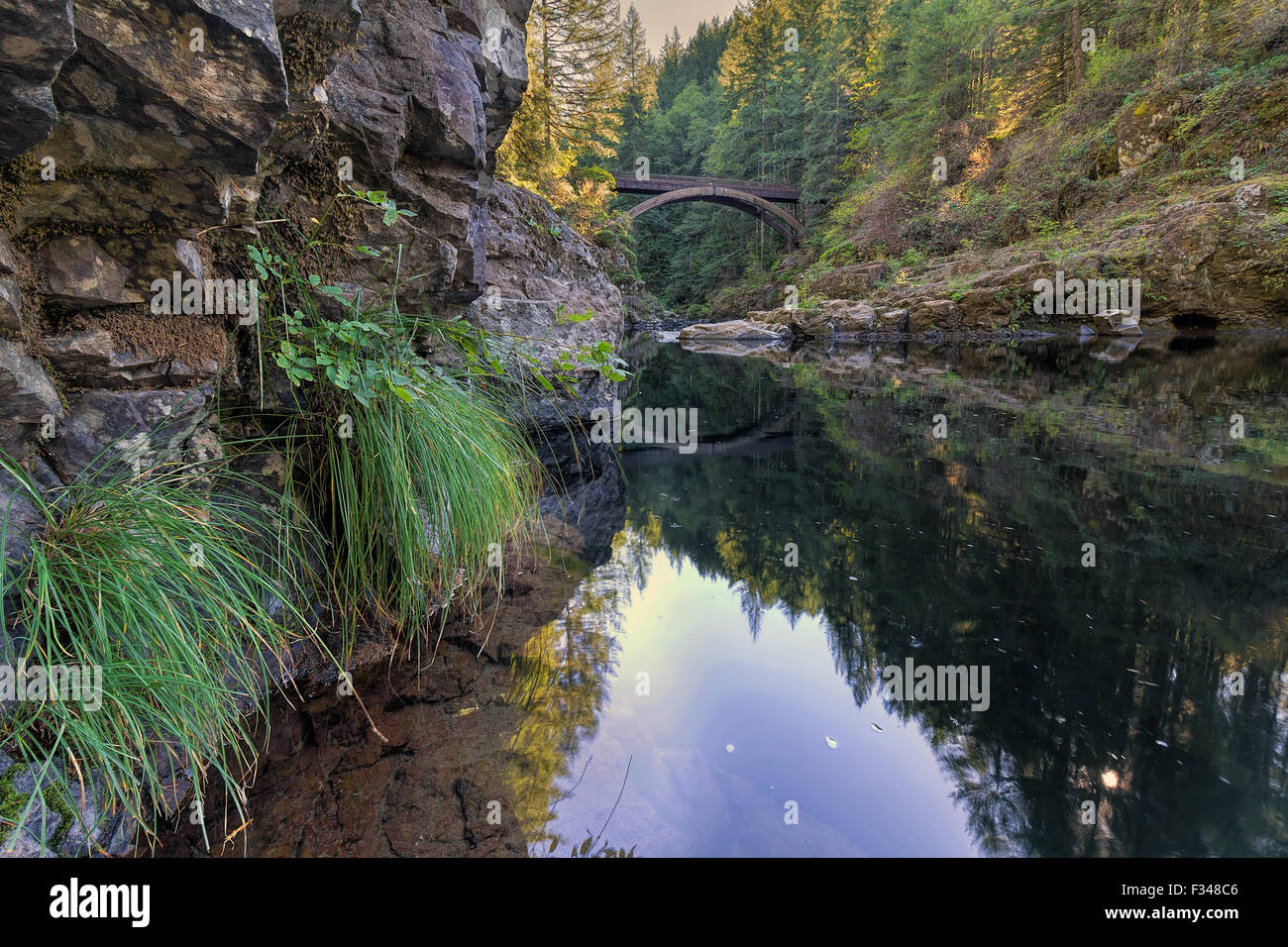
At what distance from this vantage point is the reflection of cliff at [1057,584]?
Result: 1844mm

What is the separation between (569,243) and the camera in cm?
894

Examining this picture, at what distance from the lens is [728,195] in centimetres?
3425

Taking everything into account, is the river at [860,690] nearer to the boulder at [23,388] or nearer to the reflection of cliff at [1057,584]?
the reflection of cliff at [1057,584]

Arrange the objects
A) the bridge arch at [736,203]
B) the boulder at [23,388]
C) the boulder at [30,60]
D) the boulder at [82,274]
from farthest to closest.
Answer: the bridge arch at [736,203] → the boulder at [82,274] → the boulder at [23,388] → the boulder at [30,60]

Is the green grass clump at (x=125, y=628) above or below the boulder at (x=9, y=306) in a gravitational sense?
below

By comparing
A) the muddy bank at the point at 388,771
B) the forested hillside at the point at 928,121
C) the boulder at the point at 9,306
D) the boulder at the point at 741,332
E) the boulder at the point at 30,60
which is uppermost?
the forested hillside at the point at 928,121

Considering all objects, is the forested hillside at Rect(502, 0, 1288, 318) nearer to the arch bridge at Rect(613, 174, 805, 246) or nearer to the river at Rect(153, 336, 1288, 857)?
the arch bridge at Rect(613, 174, 805, 246)

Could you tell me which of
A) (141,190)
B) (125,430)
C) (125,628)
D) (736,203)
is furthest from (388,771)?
(736,203)

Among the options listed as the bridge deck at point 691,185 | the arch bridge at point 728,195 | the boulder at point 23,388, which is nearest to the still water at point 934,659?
the boulder at point 23,388

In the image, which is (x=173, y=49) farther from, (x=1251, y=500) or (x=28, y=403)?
(x=1251, y=500)

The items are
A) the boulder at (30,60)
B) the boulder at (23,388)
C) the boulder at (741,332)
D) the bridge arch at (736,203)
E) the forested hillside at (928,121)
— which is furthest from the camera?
the bridge arch at (736,203)

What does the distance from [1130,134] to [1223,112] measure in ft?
7.75

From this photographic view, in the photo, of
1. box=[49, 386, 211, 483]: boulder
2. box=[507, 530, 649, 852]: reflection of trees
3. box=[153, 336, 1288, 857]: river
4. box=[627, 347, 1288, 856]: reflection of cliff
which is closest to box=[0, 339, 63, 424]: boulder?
box=[49, 386, 211, 483]: boulder

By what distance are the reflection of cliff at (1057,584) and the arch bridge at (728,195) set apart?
2909 cm
